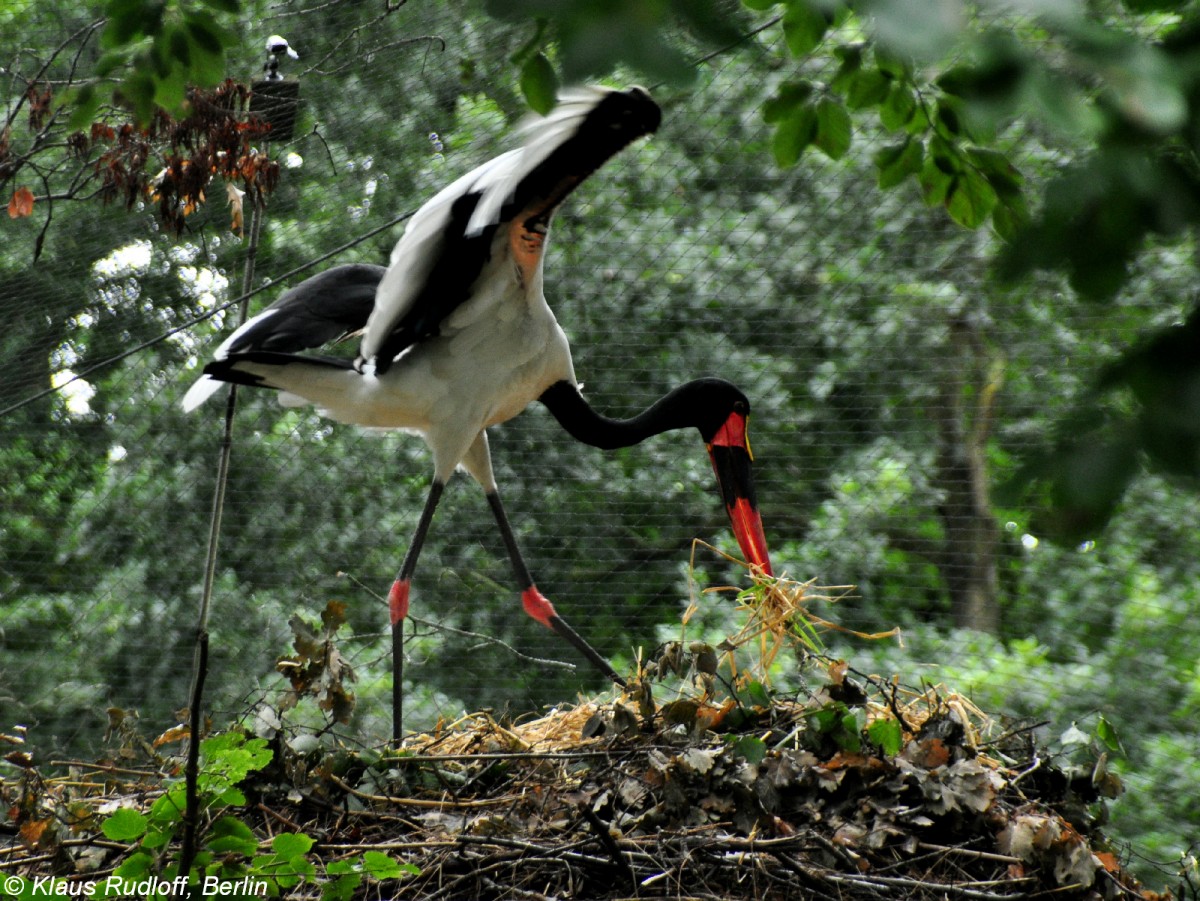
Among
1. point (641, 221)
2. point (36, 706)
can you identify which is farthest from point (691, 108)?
point (36, 706)

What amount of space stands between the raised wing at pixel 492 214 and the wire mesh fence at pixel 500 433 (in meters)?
1.45

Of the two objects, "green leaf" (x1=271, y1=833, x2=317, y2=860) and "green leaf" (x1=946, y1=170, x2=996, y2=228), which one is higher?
"green leaf" (x1=946, y1=170, x2=996, y2=228)

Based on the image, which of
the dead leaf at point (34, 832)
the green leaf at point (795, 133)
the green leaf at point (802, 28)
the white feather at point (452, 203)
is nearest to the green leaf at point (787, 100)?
the green leaf at point (795, 133)

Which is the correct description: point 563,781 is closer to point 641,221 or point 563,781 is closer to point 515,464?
point 515,464

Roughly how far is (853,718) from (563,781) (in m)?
0.42

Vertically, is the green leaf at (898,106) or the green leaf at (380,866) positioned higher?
the green leaf at (898,106)

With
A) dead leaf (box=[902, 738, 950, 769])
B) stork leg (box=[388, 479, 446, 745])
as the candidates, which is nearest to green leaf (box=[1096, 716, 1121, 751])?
dead leaf (box=[902, 738, 950, 769])

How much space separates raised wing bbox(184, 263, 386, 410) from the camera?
7.86 feet

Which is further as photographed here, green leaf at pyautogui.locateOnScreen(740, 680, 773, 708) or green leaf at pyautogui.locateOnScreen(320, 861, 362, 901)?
green leaf at pyautogui.locateOnScreen(740, 680, 773, 708)

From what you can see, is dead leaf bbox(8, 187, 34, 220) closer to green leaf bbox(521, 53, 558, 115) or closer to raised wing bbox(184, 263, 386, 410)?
raised wing bbox(184, 263, 386, 410)

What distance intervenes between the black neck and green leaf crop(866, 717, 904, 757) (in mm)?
1080

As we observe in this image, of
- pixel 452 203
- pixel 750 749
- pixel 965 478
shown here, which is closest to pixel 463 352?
pixel 452 203

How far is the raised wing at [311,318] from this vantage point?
2395mm

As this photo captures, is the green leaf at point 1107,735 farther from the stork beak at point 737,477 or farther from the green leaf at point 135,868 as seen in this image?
the green leaf at point 135,868
